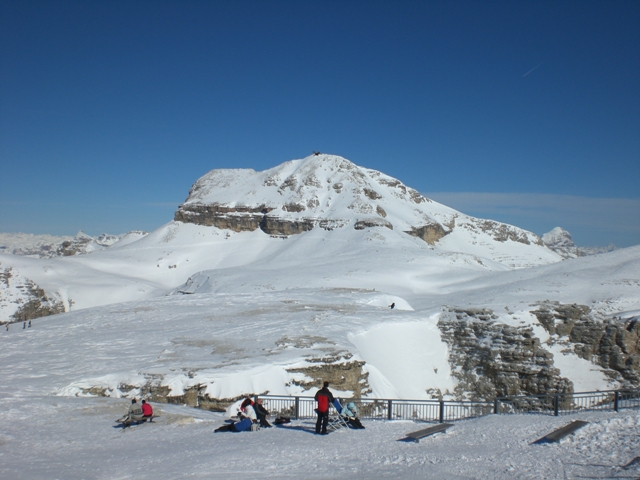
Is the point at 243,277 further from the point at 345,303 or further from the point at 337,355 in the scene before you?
the point at 337,355

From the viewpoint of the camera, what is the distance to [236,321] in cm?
3022

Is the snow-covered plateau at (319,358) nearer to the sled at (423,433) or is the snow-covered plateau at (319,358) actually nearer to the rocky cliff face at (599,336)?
the rocky cliff face at (599,336)

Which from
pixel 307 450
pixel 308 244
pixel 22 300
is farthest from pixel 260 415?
pixel 308 244

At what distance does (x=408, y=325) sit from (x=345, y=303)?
6875 millimetres

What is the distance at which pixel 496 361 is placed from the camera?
30141 millimetres

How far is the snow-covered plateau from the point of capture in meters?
10.2

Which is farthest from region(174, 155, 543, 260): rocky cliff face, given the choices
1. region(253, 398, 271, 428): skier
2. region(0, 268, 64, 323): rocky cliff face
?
region(253, 398, 271, 428): skier

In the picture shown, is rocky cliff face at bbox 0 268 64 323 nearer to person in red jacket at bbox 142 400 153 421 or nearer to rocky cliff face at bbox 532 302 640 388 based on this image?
person in red jacket at bbox 142 400 153 421

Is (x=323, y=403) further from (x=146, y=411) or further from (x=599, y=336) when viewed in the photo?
(x=599, y=336)

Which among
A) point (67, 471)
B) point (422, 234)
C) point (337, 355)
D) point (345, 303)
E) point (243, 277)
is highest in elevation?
point (422, 234)

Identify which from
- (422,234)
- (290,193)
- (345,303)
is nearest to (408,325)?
(345,303)

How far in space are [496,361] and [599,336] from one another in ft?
22.6

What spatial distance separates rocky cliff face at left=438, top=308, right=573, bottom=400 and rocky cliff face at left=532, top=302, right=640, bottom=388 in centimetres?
217

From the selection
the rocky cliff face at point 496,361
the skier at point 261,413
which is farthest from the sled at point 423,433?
the rocky cliff face at point 496,361
